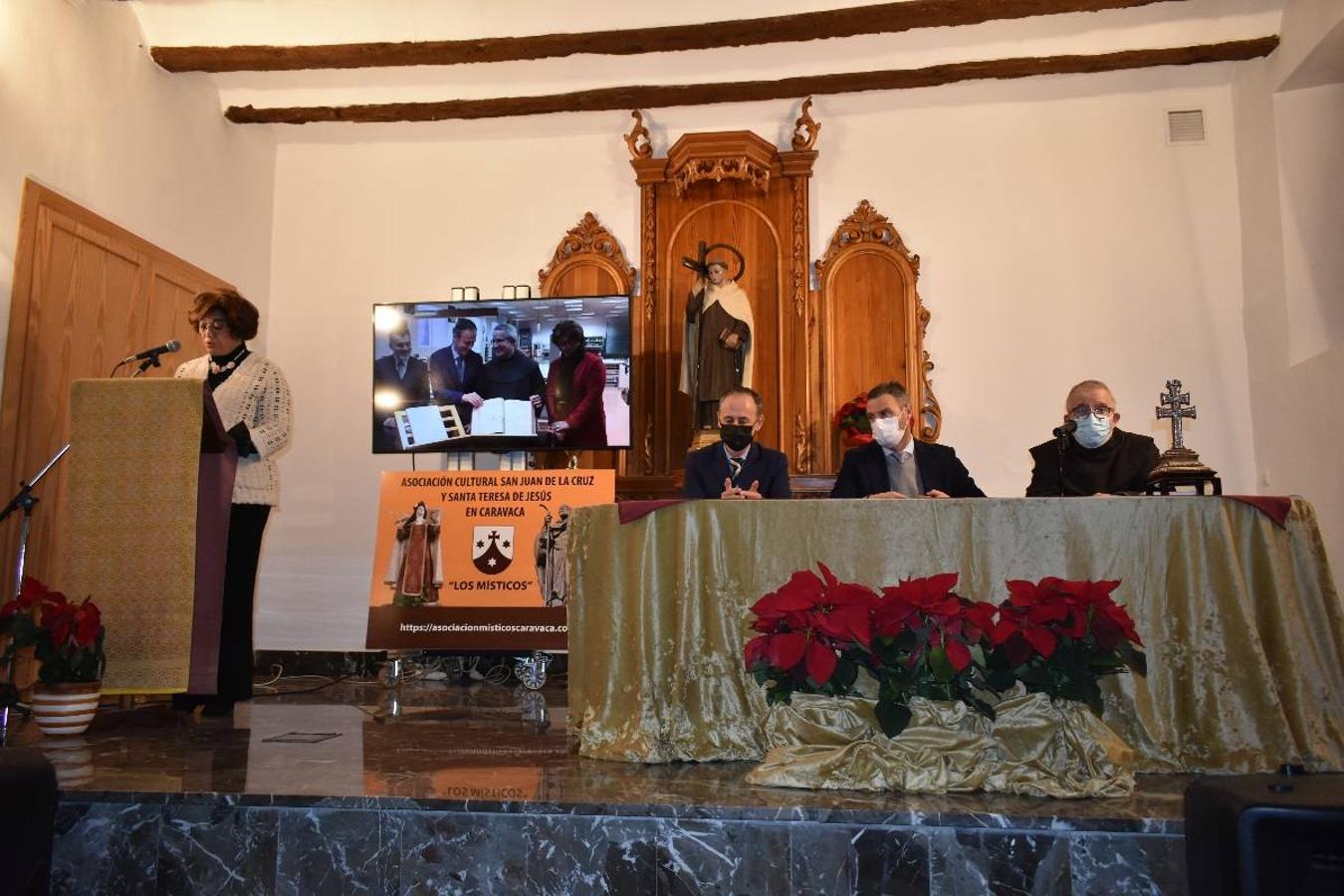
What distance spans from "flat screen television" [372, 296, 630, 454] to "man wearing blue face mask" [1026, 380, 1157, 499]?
258 centimetres

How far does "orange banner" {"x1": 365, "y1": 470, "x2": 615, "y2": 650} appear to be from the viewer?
5.29m

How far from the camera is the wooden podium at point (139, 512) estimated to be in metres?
3.62

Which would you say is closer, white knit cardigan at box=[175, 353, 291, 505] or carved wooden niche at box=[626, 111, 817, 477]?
white knit cardigan at box=[175, 353, 291, 505]

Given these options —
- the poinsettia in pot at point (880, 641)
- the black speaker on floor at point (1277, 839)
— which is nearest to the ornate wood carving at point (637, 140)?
the poinsettia in pot at point (880, 641)

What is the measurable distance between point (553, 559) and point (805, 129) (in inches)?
126

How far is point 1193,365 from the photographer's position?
6.05 meters

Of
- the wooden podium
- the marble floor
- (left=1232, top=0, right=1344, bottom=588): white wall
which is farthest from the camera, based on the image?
(left=1232, top=0, right=1344, bottom=588): white wall

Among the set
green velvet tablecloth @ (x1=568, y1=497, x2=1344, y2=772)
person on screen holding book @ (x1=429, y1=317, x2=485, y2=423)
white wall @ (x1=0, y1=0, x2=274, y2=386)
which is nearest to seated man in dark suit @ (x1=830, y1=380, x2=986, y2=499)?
green velvet tablecloth @ (x1=568, y1=497, x2=1344, y2=772)

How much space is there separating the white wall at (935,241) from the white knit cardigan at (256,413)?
252 centimetres

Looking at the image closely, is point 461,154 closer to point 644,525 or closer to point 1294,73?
point 644,525

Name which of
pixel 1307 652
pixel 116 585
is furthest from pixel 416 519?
pixel 1307 652

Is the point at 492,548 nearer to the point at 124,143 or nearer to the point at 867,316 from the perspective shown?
the point at 867,316

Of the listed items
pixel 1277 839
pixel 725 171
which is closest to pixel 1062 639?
pixel 1277 839

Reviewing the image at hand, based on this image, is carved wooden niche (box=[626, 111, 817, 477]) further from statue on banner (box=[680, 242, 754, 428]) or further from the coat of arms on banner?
the coat of arms on banner
